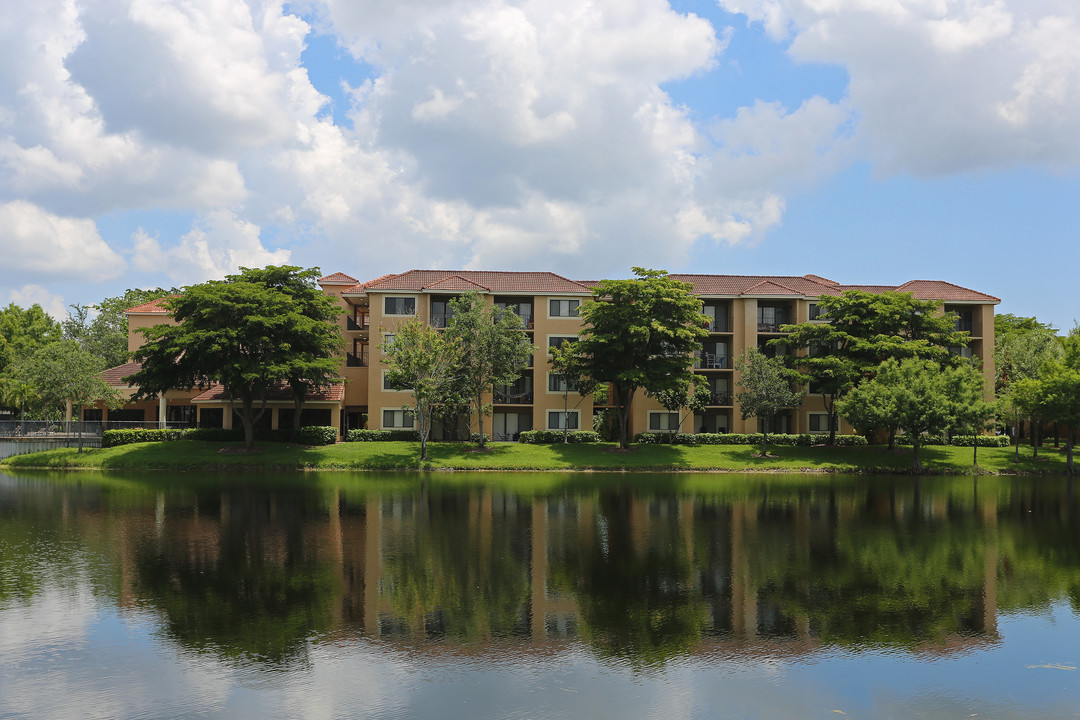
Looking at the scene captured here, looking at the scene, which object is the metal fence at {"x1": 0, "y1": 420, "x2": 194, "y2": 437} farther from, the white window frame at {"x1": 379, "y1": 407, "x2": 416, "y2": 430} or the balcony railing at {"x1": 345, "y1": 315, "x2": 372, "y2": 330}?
the balcony railing at {"x1": 345, "y1": 315, "x2": 372, "y2": 330}

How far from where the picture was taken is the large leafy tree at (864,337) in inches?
2110

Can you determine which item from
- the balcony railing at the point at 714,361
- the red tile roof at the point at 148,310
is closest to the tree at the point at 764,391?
the balcony railing at the point at 714,361

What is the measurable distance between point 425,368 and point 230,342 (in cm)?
1115

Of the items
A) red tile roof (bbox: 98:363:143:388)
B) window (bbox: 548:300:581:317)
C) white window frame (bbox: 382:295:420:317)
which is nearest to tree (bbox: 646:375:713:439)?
window (bbox: 548:300:581:317)

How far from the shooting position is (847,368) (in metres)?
53.1

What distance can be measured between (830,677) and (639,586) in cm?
505

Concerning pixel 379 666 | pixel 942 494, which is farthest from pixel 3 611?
pixel 942 494

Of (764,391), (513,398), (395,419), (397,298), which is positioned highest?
(397,298)

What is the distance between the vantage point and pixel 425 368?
48.0 meters

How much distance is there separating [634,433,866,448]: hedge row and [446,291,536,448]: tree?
12.0m

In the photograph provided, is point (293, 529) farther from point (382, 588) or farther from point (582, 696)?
point (582, 696)

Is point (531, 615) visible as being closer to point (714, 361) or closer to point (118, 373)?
point (714, 361)

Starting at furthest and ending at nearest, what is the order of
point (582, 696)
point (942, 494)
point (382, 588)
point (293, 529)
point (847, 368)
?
point (847, 368) → point (942, 494) → point (293, 529) → point (382, 588) → point (582, 696)

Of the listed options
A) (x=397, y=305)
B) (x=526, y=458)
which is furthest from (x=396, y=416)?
(x=526, y=458)
